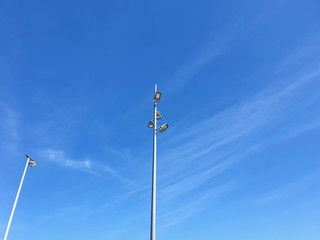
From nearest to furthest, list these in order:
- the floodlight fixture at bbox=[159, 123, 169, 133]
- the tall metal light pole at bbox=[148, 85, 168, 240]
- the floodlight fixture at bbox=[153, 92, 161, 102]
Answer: the tall metal light pole at bbox=[148, 85, 168, 240], the floodlight fixture at bbox=[159, 123, 169, 133], the floodlight fixture at bbox=[153, 92, 161, 102]

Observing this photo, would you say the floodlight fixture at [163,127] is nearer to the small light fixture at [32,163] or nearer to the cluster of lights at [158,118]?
the cluster of lights at [158,118]

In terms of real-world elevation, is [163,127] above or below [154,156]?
above

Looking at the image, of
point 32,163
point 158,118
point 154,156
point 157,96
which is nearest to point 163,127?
point 158,118

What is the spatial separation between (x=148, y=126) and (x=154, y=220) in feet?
15.0

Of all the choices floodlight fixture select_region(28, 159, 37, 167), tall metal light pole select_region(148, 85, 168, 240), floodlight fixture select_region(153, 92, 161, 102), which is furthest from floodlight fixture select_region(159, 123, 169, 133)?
floodlight fixture select_region(28, 159, 37, 167)

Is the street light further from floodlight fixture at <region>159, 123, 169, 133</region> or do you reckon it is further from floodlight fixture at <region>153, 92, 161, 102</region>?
floodlight fixture at <region>159, 123, 169, 133</region>

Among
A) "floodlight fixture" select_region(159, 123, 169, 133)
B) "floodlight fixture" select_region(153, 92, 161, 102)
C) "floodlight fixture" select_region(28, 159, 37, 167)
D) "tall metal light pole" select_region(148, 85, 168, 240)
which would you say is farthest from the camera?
"floodlight fixture" select_region(28, 159, 37, 167)

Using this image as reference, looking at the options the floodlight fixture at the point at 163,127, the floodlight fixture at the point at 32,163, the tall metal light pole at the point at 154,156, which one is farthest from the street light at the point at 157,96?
the floodlight fixture at the point at 32,163

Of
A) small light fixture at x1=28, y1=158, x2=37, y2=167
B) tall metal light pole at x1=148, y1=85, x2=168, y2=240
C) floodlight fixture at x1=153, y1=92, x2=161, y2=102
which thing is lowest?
tall metal light pole at x1=148, y1=85, x2=168, y2=240

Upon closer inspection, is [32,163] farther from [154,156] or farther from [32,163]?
[154,156]

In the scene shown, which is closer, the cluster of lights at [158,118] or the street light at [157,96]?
the cluster of lights at [158,118]

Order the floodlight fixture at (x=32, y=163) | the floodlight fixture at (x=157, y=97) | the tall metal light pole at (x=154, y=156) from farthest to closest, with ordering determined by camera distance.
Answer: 1. the floodlight fixture at (x=32, y=163)
2. the floodlight fixture at (x=157, y=97)
3. the tall metal light pole at (x=154, y=156)

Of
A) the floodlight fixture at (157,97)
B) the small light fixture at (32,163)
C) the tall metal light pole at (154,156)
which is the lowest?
the tall metal light pole at (154,156)

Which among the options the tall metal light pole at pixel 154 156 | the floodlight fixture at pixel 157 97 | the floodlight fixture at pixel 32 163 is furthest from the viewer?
the floodlight fixture at pixel 32 163
